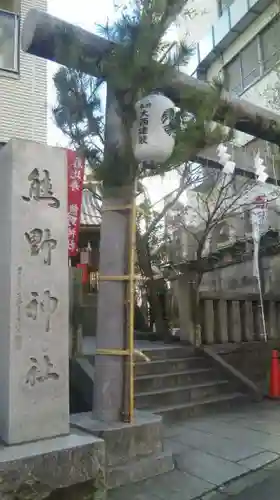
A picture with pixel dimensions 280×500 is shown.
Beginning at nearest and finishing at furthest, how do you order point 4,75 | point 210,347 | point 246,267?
point 210,347
point 4,75
point 246,267

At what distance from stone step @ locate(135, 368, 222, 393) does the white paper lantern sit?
14.9 feet

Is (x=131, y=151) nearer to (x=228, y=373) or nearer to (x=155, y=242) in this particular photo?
(x=228, y=373)

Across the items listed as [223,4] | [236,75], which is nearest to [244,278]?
[236,75]

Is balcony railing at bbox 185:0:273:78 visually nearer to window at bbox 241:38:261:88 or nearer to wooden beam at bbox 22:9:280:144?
window at bbox 241:38:261:88

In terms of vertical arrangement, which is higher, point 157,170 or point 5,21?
point 5,21

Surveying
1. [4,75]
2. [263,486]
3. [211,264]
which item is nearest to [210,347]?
[211,264]

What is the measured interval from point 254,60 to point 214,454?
57.8ft

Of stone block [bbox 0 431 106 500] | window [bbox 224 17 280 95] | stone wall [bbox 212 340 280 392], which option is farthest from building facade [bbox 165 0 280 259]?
stone block [bbox 0 431 106 500]

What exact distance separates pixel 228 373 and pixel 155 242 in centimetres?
515

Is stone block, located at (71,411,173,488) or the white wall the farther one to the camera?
the white wall

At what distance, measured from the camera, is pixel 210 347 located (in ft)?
32.1

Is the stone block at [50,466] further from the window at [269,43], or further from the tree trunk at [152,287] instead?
A: the window at [269,43]

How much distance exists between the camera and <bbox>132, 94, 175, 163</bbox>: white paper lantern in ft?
16.1

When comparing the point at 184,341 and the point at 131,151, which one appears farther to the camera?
the point at 184,341
